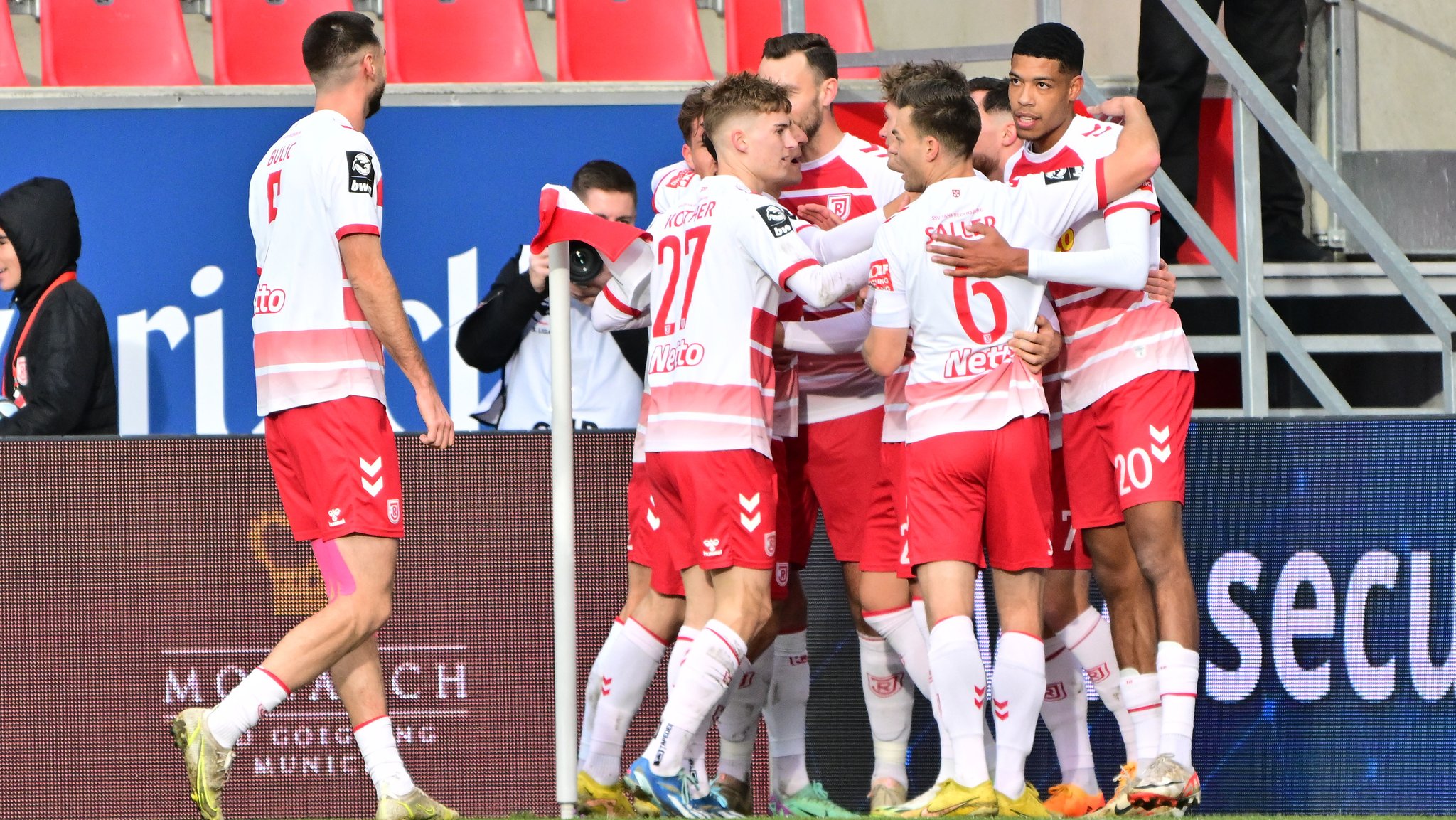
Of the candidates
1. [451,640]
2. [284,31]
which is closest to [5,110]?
[284,31]

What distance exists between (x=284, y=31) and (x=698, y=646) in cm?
543

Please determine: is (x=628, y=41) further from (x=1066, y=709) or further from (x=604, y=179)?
(x=1066, y=709)

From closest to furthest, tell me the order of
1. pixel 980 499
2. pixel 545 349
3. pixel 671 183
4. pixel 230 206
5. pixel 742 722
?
pixel 980 499 < pixel 742 722 < pixel 671 183 < pixel 545 349 < pixel 230 206

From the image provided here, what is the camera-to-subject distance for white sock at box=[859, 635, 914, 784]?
18.4 ft

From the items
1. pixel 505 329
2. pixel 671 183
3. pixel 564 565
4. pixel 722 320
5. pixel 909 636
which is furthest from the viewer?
pixel 505 329

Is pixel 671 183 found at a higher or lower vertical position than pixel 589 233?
higher

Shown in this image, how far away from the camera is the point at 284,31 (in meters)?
9.20

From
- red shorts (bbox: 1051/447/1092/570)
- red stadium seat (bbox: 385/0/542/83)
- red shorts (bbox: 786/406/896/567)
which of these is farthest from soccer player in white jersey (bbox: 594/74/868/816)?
red stadium seat (bbox: 385/0/542/83)

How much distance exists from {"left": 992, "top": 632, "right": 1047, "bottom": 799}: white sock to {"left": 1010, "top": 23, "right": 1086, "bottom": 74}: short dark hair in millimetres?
1695

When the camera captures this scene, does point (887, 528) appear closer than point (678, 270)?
No

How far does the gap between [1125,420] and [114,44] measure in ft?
→ 19.7

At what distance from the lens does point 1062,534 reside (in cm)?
560

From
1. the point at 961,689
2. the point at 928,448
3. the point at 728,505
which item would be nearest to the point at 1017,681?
the point at 961,689

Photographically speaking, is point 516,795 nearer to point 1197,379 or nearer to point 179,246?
point 179,246
